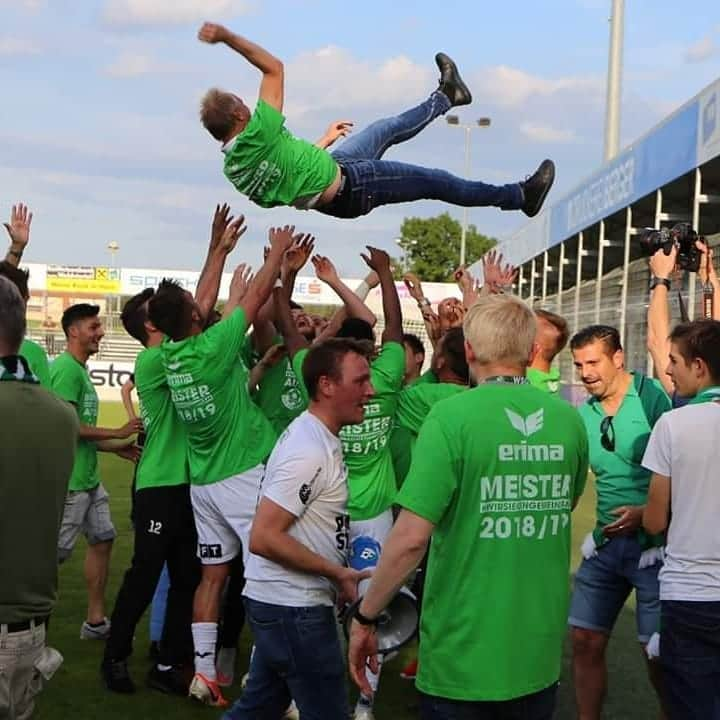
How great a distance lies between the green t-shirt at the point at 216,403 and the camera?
5598 mm

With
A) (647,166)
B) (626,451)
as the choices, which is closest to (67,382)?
(626,451)

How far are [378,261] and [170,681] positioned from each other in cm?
262

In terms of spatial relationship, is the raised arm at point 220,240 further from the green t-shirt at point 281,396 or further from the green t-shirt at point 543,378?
the green t-shirt at point 543,378

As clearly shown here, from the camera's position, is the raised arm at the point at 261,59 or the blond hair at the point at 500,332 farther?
the raised arm at the point at 261,59

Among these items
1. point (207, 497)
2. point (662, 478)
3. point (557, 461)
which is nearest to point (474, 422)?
point (557, 461)

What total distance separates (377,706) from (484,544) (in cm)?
313

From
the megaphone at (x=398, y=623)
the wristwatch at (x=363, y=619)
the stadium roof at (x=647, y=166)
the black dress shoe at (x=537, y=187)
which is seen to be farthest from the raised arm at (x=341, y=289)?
the stadium roof at (x=647, y=166)

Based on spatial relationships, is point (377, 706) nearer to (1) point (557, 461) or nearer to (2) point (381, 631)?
(2) point (381, 631)

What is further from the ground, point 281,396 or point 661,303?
point 661,303

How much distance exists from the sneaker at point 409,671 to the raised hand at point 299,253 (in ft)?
8.37

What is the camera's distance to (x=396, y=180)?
19.1 feet

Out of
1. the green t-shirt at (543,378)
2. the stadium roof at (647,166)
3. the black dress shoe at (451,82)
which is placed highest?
the stadium roof at (647,166)

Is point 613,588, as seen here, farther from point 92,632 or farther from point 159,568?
point 92,632

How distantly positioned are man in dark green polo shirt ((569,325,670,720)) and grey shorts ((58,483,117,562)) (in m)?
3.30
